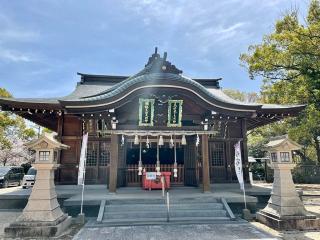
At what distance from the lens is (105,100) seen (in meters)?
9.88

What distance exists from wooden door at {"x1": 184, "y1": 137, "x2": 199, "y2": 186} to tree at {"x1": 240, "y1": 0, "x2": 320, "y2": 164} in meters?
10.6

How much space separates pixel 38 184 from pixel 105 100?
417 centimetres

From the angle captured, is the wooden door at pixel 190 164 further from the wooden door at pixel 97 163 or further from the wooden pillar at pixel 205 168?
the wooden door at pixel 97 163

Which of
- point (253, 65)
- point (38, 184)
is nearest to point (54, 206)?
point (38, 184)

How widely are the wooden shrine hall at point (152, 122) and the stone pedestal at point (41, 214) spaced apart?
2995 millimetres

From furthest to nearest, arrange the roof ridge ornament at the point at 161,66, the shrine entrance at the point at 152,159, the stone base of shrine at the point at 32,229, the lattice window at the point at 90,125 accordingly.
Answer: the shrine entrance at the point at 152,159
the lattice window at the point at 90,125
the roof ridge ornament at the point at 161,66
the stone base of shrine at the point at 32,229

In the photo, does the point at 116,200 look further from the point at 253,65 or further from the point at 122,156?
the point at 253,65

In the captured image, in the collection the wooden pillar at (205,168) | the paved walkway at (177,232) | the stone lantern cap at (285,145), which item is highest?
the stone lantern cap at (285,145)

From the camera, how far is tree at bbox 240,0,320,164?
16.7 meters

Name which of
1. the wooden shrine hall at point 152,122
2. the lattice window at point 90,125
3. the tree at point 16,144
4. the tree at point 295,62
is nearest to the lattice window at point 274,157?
the wooden shrine hall at point 152,122

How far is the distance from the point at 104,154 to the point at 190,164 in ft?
15.6

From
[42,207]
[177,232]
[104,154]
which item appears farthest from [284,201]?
[104,154]

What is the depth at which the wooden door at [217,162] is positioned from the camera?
43.4 feet

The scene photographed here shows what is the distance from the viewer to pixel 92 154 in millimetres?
12547
